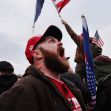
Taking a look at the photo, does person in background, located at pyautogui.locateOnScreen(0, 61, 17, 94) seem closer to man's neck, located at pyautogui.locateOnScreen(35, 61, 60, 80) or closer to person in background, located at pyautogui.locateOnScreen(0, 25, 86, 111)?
person in background, located at pyautogui.locateOnScreen(0, 25, 86, 111)

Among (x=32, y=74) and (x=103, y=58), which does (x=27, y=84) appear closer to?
(x=32, y=74)

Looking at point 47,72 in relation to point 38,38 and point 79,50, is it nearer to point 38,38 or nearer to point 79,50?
point 38,38

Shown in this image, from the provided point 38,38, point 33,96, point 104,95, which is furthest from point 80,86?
point 33,96

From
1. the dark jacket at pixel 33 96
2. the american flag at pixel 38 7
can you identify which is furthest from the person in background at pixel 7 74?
the dark jacket at pixel 33 96

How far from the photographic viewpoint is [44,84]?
3.58 meters

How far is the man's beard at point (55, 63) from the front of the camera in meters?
3.94

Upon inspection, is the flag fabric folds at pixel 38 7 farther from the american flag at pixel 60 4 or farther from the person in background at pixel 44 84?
the person in background at pixel 44 84

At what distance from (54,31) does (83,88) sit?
1.71 metres

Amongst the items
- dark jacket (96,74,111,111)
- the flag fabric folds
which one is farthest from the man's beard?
the flag fabric folds

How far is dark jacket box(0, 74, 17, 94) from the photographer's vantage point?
6276mm

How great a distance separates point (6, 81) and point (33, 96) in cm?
312

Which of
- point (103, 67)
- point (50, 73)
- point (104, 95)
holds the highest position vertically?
point (50, 73)

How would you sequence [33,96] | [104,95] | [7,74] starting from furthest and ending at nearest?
[7,74]
[104,95]
[33,96]

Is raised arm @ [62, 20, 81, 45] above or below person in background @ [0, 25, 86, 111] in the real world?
above
